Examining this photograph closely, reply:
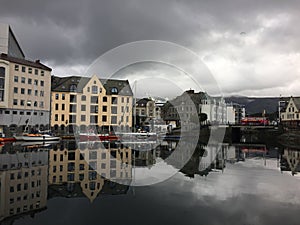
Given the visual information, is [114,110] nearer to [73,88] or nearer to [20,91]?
[73,88]

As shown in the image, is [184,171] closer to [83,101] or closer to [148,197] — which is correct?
[148,197]

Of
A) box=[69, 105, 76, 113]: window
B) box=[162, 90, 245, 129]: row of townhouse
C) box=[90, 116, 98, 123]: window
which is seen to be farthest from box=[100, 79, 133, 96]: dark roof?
box=[162, 90, 245, 129]: row of townhouse

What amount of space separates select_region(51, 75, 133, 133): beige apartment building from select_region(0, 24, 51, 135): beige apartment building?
470 centimetres

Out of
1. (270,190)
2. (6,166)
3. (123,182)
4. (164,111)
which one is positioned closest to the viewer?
(270,190)

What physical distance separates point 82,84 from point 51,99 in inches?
339

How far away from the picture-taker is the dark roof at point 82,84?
70438mm

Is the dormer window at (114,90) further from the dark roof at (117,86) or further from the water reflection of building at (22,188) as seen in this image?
the water reflection of building at (22,188)

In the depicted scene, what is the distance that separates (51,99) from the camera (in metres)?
68.1

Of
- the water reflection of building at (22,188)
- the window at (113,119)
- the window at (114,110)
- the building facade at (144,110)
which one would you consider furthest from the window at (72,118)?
the water reflection of building at (22,188)

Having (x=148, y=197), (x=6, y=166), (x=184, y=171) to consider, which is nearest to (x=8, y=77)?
(x=6, y=166)

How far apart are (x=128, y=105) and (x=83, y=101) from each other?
13.1 m

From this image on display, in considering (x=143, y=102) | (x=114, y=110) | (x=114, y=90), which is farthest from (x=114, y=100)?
(x=143, y=102)

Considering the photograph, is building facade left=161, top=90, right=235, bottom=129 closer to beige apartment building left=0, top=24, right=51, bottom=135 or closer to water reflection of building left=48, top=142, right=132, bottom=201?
beige apartment building left=0, top=24, right=51, bottom=135

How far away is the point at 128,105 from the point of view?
253ft
